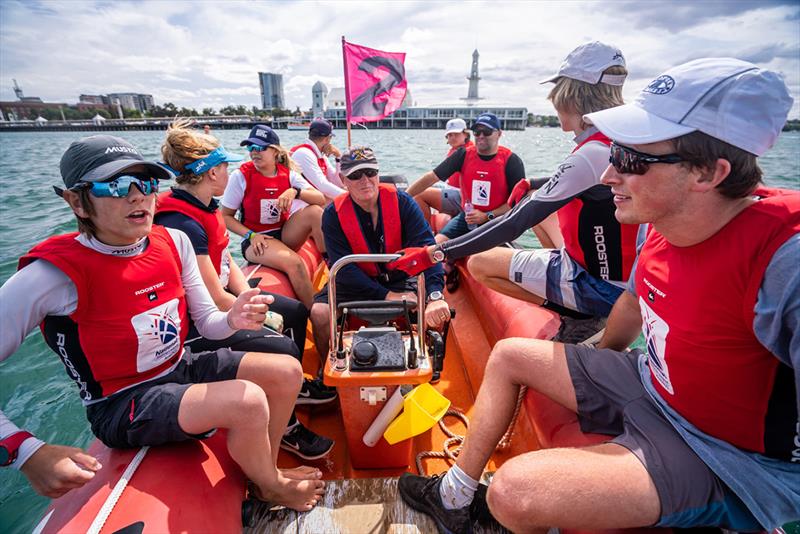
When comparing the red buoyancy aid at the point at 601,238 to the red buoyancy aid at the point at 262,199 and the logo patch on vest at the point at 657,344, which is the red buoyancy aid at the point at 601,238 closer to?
the logo patch on vest at the point at 657,344

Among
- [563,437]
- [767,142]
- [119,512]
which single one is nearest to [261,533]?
[119,512]

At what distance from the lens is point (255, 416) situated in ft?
4.99

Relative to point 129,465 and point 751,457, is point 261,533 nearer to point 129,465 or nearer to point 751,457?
point 129,465

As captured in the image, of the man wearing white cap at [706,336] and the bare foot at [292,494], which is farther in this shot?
the bare foot at [292,494]

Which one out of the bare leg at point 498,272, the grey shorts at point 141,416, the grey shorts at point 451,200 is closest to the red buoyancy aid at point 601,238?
the bare leg at point 498,272

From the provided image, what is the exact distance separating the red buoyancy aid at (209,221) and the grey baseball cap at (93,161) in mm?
773

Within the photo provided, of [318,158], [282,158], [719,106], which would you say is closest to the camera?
[719,106]

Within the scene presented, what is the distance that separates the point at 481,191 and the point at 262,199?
2476mm

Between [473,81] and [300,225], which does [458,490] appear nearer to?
[300,225]

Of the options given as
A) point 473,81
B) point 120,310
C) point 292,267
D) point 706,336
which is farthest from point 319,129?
point 473,81

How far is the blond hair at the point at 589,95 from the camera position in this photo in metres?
2.07

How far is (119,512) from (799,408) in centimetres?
196

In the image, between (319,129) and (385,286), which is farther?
(319,129)

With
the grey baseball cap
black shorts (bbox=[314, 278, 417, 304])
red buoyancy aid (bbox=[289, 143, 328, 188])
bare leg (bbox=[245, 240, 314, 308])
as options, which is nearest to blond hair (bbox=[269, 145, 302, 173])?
red buoyancy aid (bbox=[289, 143, 328, 188])
